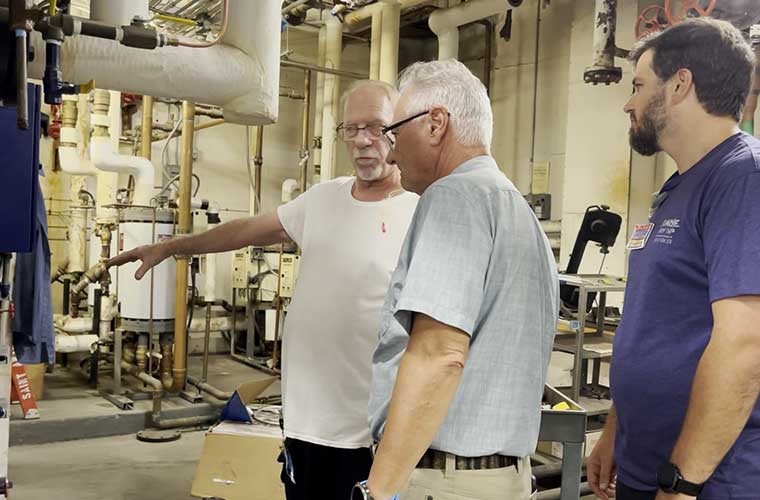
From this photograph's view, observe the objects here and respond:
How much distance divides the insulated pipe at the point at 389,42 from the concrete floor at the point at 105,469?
2.66 meters

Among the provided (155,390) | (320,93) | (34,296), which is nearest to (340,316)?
(34,296)

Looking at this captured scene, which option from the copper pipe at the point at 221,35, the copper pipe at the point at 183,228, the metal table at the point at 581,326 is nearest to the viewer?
the copper pipe at the point at 221,35

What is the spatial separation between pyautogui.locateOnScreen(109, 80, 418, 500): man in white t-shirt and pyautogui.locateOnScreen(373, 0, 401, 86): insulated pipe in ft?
9.96

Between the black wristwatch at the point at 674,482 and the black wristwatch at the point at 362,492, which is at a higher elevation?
the black wristwatch at the point at 674,482

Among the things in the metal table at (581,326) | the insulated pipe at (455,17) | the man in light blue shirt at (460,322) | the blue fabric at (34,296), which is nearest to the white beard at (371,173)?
the man in light blue shirt at (460,322)

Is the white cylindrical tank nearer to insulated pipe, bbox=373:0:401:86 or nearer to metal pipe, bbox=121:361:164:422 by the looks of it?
metal pipe, bbox=121:361:164:422

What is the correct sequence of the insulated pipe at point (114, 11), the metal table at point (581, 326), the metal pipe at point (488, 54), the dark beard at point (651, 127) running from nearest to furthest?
the dark beard at point (651, 127)
the insulated pipe at point (114, 11)
the metal table at point (581, 326)
the metal pipe at point (488, 54)

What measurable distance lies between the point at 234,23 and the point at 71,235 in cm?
370

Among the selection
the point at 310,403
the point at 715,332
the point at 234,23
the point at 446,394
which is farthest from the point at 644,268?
the point at 234,23

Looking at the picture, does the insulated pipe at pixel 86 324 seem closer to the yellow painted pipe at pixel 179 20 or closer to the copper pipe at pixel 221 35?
the yellow painted pipe at pixel 179 20

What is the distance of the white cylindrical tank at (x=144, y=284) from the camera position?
4277 millimetres

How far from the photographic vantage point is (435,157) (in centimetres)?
116

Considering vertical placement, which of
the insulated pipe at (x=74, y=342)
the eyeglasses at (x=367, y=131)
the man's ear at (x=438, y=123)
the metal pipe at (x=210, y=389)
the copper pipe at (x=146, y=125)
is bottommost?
the metal pipe at (x=210, y=389)

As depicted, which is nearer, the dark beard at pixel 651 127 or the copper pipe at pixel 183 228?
the dark beard at pixel 651 127
